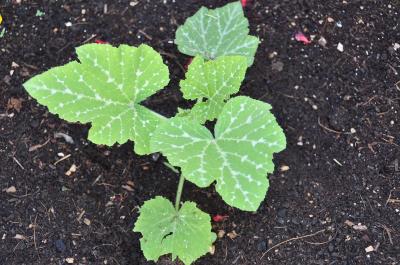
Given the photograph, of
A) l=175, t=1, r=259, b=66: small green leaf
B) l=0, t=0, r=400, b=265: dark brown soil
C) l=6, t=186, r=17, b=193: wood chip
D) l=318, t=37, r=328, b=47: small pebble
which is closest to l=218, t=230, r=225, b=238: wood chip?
l=0, t=0, r=400, b=265: dark brown soil

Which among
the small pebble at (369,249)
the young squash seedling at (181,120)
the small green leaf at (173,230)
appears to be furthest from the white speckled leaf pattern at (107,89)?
the small pebble at (369,249)

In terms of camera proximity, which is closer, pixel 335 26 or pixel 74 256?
pixel 74 256

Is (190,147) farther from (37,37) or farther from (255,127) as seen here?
(37,37)

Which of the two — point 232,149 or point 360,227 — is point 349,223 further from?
point 232,149

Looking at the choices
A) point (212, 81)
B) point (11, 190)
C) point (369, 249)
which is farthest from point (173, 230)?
point (369, 249)

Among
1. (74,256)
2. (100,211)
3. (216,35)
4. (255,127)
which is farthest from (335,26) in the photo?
(74,256)

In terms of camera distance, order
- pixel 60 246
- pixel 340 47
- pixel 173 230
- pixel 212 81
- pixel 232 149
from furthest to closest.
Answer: pixel 340 47, pixel 60 246, pixel 173 230, pixel 212 81, pixel 232 149

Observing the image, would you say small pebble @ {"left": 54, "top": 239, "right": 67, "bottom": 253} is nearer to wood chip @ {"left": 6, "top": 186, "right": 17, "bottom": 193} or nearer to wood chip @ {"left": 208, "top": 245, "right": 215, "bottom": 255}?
wood chip @ {"left": 6, "top": 186, "right": 17, "bottom": 193}

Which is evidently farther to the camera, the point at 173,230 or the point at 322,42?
the point at 322,42
